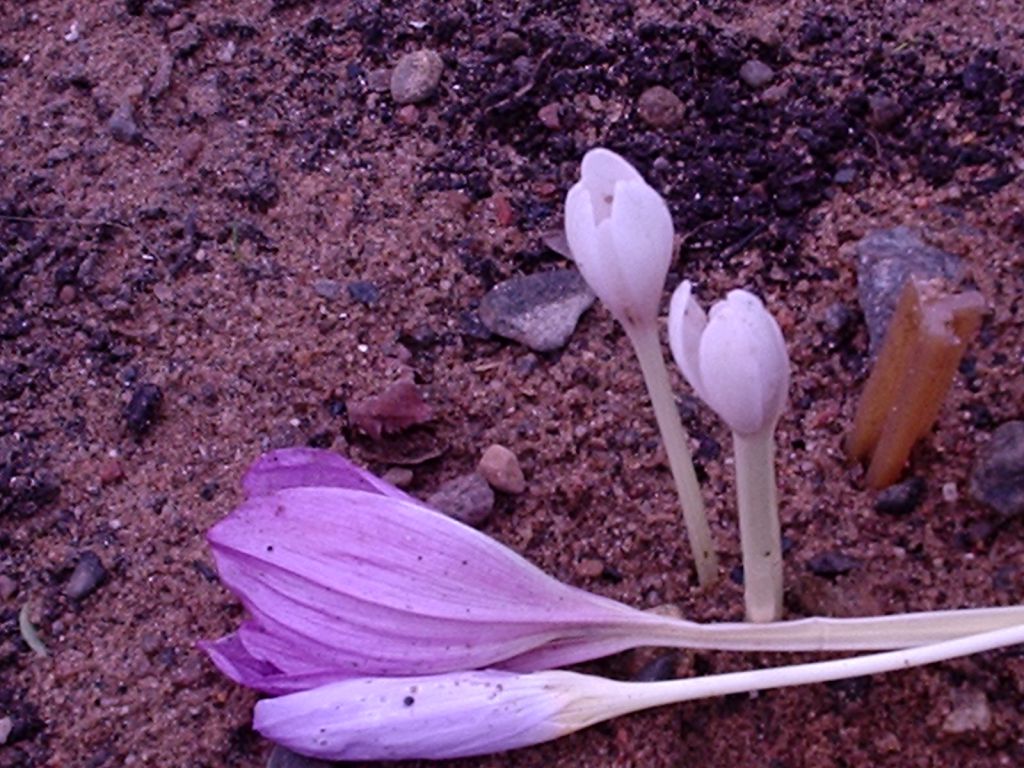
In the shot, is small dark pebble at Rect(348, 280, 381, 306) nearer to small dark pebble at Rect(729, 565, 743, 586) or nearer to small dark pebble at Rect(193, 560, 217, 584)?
small dark pebble at Rect(193, 560, 217, 584)

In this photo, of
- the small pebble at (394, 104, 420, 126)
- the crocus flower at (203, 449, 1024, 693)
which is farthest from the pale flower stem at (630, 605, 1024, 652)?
the small pebble at (394, 104, 420, 126)

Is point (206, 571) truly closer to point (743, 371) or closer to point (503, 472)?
point (503, 472)

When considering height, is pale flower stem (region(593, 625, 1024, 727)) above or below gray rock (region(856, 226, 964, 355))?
above

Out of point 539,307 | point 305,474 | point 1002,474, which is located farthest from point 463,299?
point 1002,474

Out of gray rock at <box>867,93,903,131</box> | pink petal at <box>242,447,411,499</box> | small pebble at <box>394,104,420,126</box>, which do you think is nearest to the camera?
pink petal at <box>242,447,411,499</box>

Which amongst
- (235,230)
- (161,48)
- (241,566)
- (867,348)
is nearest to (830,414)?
(867,348)

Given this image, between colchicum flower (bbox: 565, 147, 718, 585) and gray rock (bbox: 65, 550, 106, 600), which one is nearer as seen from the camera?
colchicum flower (bbox: 565, 147, 718, 585)

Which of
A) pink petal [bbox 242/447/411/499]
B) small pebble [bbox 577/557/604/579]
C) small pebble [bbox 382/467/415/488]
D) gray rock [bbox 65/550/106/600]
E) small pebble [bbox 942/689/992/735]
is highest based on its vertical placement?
pink petal [bbox 242/447/411/499]

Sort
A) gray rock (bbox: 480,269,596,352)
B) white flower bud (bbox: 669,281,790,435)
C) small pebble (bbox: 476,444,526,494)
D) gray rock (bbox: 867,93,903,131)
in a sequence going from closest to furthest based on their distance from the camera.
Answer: white flower bud (bbox: 669,281,790,435)
small pebble (bbox: 476,444,526,494)
gray rock (bbox: 480,269,596,352)
gray rock (bbox: 867,93,903,131)
